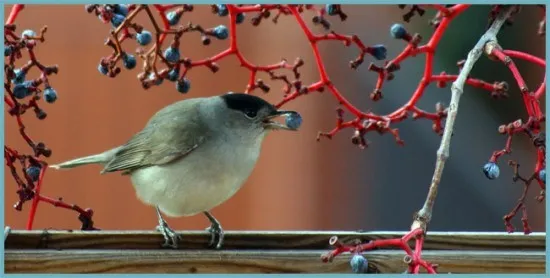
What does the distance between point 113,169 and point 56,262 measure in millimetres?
712

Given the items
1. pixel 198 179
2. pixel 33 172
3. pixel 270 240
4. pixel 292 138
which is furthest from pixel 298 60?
pixel 292 138

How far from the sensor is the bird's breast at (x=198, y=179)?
2.64 meters

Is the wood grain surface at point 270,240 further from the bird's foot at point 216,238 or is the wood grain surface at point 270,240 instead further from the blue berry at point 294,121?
the blue berry at point 294,121

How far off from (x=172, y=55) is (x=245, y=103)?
1.87 ft

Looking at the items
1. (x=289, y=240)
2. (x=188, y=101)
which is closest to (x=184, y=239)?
(x=289, y=240)

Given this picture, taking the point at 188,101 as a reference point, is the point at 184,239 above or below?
below

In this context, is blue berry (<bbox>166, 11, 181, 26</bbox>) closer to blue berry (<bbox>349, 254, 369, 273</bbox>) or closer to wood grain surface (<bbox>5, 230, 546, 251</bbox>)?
wood grain surface (<bbox>5, 230, 546, 251</bbox>)

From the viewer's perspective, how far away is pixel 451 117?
1.71 meters

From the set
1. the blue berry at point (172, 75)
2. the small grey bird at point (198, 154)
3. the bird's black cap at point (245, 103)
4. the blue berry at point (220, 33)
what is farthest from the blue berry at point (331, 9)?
the bird's black cap at point (245, 103)

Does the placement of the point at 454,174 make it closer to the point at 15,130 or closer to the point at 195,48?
the point at 195,48

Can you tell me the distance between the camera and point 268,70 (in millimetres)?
2316

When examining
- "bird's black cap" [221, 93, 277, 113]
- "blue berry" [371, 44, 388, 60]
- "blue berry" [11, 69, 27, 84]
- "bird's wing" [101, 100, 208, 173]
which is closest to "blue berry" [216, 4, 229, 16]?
"blue berry" [371, 44, 388, 60]

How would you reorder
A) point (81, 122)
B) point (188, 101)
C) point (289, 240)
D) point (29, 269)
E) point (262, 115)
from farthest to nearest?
point (81, 122)
point (188, 101)
point (262, 115)
point (289, 240)
point (29, 269)

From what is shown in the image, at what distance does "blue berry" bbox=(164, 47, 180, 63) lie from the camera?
218 cm
